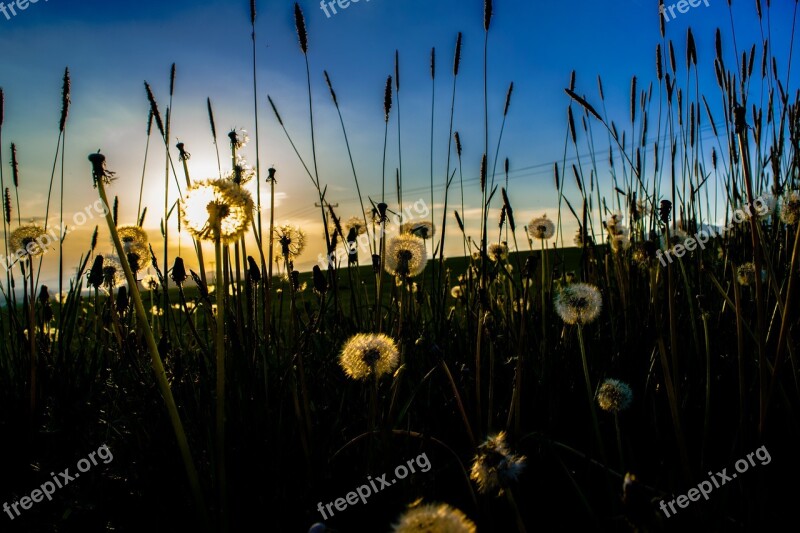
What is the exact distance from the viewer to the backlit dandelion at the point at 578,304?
1.86 m

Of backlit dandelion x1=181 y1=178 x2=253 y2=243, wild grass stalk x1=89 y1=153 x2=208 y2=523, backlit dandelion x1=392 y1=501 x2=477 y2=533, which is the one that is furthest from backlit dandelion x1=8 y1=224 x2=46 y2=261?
backlit dandelion x1=392 y1=501 x2=477 y2=533

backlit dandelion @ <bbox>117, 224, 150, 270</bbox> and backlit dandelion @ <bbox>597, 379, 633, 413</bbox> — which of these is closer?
backlit dandelion @ <bbox>597, 379, 633, 413</bbox>

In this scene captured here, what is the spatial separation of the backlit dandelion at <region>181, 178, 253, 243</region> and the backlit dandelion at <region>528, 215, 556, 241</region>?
2.90m

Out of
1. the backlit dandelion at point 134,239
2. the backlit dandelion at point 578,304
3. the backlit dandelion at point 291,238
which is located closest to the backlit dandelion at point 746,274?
the backlit dandelion at point 578,304

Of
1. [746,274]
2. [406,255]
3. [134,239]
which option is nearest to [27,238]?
[134,239]

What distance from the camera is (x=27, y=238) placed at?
10.1ft

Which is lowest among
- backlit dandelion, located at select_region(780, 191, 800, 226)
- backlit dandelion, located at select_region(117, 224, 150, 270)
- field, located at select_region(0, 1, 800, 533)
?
field, located at select_region(0, 1, 800, 533)

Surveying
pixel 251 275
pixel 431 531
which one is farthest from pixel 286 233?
pixel 431 531

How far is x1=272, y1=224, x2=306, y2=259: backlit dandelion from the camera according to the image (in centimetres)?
273

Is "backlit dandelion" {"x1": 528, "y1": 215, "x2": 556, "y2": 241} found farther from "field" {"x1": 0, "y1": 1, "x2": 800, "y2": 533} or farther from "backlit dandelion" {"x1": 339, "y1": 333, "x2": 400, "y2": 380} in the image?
"backlit dandelion" {"x1": 339, "y1": 333, "x2": 400, "y2": 380}

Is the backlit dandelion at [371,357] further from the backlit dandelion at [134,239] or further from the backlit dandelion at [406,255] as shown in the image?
the backlit dandelion at [134,239]

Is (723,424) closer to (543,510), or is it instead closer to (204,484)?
(543,510)

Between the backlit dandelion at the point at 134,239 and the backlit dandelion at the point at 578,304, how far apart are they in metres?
1.91

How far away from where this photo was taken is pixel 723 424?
74.5 inches
